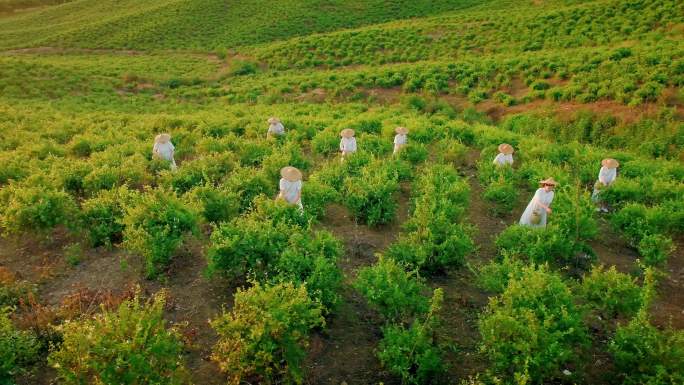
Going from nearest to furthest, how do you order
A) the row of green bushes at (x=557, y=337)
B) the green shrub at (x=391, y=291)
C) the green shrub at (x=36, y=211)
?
the row of green bushes at (x=557, y=337), the green shrub at (x=391, y=291), the green shrub at (x=36, y=211)

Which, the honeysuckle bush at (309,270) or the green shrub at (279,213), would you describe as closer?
the honeysuckle bush at (309,270)

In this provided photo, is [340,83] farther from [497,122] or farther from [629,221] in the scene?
[629,221]

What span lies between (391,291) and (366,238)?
332 cm

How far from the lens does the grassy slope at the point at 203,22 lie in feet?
145

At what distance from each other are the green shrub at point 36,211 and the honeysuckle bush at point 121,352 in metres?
4.57

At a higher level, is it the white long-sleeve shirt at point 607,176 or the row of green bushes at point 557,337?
the row of green bushes at point 557,337

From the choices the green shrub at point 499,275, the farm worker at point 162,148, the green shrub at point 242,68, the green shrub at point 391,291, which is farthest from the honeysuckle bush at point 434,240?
the green shrub at point 242,68

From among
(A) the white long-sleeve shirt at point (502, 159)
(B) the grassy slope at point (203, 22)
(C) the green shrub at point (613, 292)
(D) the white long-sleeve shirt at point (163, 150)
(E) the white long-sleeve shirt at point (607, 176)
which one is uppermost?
(B) the grassy slope at point (203, 22)

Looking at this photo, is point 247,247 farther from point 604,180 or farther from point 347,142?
point 604,180

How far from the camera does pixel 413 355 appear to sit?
5.95 metres

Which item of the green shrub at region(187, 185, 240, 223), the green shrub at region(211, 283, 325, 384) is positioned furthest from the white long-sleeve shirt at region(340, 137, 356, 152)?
the green shrub at region(211, 283, 325, 384)

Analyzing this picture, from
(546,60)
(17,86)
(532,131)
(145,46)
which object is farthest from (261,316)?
(145,46)

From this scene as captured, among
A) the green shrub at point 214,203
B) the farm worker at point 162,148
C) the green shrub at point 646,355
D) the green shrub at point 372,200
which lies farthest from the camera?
the farm worker at point 162,148

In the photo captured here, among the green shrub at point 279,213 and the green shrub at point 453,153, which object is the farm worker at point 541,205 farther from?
the green shrub at point 453,153
